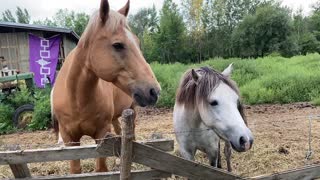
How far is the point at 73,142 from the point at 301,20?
43.8 metres

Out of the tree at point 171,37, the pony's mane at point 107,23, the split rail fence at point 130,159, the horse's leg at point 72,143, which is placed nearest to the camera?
the split rail fence at point 130,159

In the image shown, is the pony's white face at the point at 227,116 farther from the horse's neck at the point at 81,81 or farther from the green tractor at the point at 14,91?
the green tractor at the point at 14,91

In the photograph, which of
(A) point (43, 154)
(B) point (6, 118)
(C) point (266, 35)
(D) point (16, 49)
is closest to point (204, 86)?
(A) point (43, 154)

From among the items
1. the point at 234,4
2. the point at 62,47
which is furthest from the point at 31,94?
the point at 234,4

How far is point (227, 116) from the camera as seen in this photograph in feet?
9.01

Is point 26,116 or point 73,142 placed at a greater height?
point 73,142

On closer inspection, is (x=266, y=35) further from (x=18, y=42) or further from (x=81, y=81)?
(x=81, y=81)


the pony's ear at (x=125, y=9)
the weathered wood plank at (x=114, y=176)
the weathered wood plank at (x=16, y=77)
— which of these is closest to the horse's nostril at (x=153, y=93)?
A: the weathered wood plank at (x=114, y=176)

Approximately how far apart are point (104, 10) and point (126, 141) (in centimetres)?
112

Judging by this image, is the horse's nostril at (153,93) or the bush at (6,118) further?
the bush at (6,118)

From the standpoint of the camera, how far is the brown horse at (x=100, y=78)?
2516 mm

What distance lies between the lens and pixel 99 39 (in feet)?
8.90

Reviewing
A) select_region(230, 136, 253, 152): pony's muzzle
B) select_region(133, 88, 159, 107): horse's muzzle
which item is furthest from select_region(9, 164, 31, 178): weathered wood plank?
select_region(230, 136, 253, 152): pony's muzzle

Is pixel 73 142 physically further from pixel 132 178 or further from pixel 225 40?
pixel 225 40
